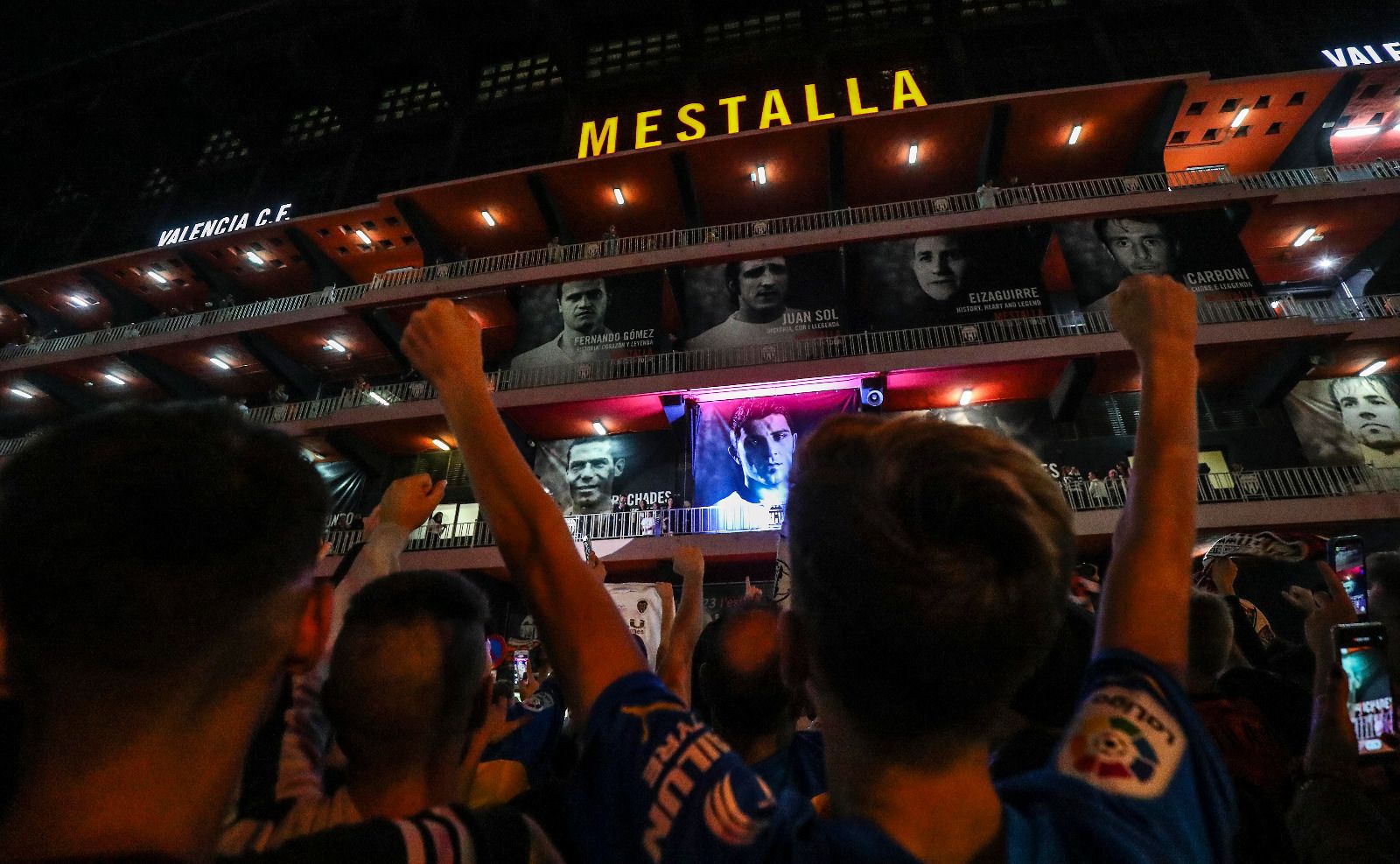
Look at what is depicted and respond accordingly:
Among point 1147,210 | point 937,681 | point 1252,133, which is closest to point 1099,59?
point 1252,133

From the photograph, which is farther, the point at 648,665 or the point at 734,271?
the point at 734,271

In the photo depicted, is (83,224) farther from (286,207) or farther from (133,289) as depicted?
(286,207)

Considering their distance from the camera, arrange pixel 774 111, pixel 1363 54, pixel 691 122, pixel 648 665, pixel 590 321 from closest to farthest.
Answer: pixel 648 665, pixel 1363 54, pixel 590 321, pixel 774 111, pixel 691 122

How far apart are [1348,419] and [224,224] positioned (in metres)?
33.2

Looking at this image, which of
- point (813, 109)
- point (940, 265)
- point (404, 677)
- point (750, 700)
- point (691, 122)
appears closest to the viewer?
point (404, 677)

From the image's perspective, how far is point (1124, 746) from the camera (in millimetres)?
793

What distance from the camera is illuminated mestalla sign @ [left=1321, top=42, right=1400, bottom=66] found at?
15.6m

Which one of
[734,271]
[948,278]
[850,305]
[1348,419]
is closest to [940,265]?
[948,278]

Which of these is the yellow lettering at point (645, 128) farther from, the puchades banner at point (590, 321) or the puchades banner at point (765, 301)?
the puchades banner at point (765, 301)

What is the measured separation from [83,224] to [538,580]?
1425 inches

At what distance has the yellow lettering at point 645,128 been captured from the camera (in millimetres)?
18413

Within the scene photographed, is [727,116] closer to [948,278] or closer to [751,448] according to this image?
[948,278]

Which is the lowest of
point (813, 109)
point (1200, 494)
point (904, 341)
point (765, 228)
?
point (1200, 494)

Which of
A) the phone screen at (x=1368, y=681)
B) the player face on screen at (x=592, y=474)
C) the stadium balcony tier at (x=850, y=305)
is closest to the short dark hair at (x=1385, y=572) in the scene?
the phone screen at (x=1368, y=681)
